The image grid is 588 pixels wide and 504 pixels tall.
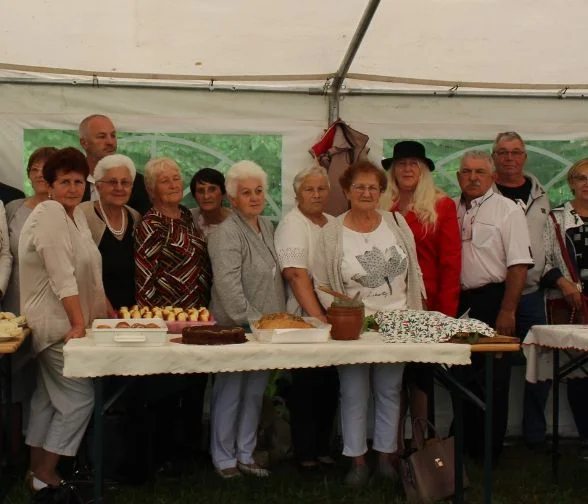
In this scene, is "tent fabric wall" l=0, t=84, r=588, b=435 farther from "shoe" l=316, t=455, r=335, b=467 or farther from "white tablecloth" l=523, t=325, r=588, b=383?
"shoe" l=316, t=455, r=335, b=467

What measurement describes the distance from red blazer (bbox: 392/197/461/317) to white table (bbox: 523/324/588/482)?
1.40ft

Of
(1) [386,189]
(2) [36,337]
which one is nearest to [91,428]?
(2) [36,337]

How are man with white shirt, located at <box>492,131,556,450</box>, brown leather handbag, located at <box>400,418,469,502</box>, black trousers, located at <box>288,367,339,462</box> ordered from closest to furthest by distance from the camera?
brown leather handbag, located at <box>400,418,469,502</box> < black trousers, located at <box>288,367,339,462</box> < man with white shirt, located at <box>492,131,556,450</box>

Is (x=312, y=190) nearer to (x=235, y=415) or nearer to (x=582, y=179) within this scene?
(x=235, y=415)

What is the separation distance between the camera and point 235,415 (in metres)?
4.14

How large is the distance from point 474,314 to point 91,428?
6.61 ft

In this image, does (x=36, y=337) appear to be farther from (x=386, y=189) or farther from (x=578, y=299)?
(x=578, y=299)

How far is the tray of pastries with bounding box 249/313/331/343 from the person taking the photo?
136 inches

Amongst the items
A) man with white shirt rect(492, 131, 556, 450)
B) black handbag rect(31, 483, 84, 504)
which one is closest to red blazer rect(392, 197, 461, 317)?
man with white shirt rect(492, 131, 556, 450)

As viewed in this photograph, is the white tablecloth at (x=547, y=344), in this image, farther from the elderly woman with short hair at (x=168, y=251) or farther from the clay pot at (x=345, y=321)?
the elderly woman with short hair at (x=168, y=251)

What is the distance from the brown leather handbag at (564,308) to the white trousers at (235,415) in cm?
172

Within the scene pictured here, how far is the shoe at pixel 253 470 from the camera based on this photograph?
13.5ft

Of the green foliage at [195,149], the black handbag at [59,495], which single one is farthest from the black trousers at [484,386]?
the black handbag at [59,495]

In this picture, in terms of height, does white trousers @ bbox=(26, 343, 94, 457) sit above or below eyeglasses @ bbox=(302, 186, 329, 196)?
below
